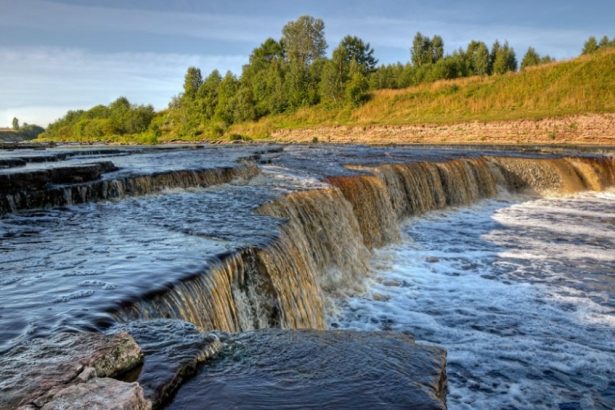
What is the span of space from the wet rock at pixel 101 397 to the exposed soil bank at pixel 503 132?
36481mm

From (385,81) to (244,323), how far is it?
57110 millimetres

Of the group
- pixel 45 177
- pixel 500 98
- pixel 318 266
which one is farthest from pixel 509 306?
pixel 500 98

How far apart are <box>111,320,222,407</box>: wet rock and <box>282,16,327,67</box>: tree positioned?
81.6 m

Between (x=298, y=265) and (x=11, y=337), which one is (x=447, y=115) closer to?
(x=298, y=265)

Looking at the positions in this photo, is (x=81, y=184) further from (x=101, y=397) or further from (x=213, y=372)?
(x=101, y=397)

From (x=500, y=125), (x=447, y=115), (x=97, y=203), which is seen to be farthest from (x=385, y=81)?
(x=97, y=203)

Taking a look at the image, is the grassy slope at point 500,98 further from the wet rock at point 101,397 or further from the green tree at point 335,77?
the wet rock at point 101,397

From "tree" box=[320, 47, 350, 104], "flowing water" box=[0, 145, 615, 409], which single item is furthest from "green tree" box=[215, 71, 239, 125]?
"flowing water" box=[0, 145, 615, 409]

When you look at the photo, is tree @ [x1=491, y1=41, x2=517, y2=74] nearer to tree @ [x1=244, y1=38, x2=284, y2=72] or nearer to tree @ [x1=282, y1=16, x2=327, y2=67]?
tree @ [x1=282, y1=16, x2=327, y2=67]

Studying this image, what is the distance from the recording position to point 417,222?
617 inches

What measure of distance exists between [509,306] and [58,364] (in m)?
7.24

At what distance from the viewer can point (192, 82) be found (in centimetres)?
8306

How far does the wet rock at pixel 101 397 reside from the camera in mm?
2279

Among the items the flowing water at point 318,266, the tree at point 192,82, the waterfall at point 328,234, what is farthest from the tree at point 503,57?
the flowing water at point 318,266
